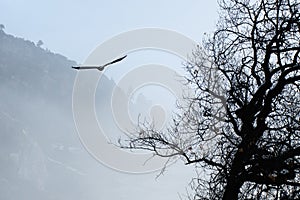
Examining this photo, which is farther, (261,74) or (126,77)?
(126,77)

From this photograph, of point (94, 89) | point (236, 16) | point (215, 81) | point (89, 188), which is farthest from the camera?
point (89, 188)

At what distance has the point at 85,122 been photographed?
821cm

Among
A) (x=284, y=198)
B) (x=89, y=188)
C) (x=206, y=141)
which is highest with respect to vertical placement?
(x=89, y=188)

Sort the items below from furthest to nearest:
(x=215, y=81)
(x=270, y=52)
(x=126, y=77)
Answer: (x=126, y=77) < (x=215, y=81) < (x=270, y=52)

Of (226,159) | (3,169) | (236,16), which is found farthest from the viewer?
(3,169)

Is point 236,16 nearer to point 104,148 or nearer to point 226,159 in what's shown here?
point 226,159

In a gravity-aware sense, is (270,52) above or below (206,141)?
above

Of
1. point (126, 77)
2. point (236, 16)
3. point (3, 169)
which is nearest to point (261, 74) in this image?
point (236, 16)

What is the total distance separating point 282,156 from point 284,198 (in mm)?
A: 463

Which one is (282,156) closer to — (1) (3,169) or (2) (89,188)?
(1) (3,169)

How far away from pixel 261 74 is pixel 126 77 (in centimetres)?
304

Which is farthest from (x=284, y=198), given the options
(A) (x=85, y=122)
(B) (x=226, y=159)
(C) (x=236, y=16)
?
(A) (x=85, y=122)

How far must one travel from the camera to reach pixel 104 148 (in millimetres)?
8266

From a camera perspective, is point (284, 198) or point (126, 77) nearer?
point (284, 198)
